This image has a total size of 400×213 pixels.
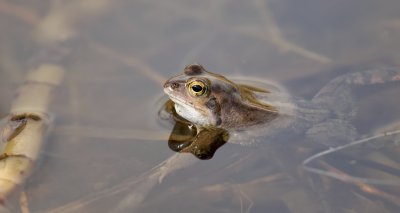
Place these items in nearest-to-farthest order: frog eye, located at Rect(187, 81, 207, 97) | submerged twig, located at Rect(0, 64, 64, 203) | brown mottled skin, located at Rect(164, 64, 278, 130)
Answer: submerged twig, located at Rect(0, 64, 64, 203) → frog eye, located at Rect(187, 81, 207, 97) → brown mottled skin, located at Rect(164, 64, 278, 130)

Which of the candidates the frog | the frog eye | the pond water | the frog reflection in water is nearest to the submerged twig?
the pond water

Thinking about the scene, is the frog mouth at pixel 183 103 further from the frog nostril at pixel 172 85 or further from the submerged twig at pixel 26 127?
the submerged twig at pixel 26 127

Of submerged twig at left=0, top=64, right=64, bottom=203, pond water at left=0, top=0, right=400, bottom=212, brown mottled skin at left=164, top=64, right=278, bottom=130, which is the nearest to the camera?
submerged twig at left=0, top=64, right=64, bottom=203

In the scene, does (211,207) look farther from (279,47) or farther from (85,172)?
(279,47)

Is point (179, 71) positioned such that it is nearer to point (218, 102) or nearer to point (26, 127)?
point (218, 102)

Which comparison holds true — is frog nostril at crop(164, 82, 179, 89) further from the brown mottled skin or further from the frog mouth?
the frog mouth

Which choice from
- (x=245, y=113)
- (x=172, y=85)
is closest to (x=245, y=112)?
(x=245, y=113)
